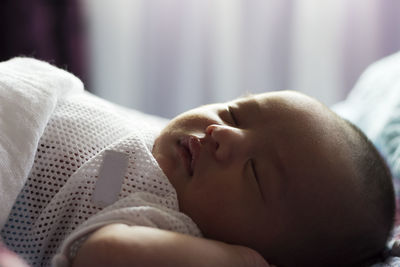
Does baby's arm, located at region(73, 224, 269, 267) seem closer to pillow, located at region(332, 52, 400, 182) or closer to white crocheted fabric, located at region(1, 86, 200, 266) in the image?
white crocheted fabric, located at region(1, 86, 200, 266)

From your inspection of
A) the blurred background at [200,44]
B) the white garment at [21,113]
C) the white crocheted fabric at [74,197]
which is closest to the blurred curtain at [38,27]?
the blurred background at [200,44]

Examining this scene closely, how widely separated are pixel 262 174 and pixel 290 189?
2.1 inches

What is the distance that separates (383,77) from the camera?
5.04ft

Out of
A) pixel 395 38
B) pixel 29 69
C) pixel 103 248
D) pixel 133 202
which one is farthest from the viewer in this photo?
pixel 395 38

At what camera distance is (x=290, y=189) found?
2.82 feet

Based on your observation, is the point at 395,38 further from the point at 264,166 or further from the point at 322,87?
the point at 264,166

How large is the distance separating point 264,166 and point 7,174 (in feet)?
1.41

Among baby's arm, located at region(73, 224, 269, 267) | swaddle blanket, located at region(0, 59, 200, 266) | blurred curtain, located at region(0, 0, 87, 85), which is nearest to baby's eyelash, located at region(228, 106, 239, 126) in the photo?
swaddle blanket, located at region(0, 59, 200, 266)

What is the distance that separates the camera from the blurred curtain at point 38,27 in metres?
2.25

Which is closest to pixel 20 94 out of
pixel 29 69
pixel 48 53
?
pixel 29 69

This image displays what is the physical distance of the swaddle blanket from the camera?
832 millimetres

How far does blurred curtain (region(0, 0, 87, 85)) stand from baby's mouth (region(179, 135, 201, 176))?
56.6 inches

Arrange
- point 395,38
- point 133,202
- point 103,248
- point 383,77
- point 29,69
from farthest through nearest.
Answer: point 395,38
point 383,77
point 29,69
point 133,202
point 103,248

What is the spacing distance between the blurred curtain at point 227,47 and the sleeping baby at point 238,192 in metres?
1.36
